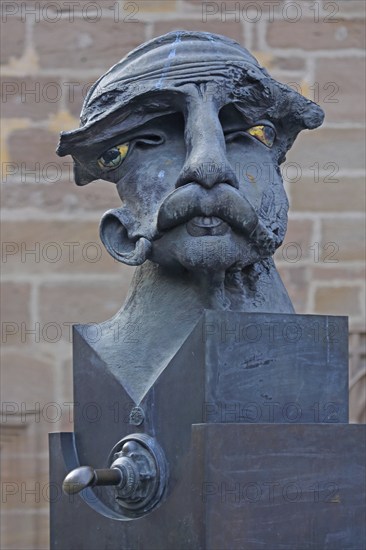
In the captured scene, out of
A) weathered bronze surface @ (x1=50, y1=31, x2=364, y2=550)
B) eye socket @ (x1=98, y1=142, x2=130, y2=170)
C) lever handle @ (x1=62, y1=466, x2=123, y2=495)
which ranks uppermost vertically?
eye socket @ (x1=98, y1=142, x2=130, y2=170)

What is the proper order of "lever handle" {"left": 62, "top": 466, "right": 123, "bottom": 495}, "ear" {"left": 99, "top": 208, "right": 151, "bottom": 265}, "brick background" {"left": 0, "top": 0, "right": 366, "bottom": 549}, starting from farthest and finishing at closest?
"brick background" {"left": 0, "top": 0, "right": 366, "bottom": 549} < "ear" {"left": 99, "top": 208, "right": 151, "bottom": 265} < "lever handle" {"left": 62, "top": 466, "right": 123, "bottom": 495}

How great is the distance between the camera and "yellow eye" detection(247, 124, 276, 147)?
8.49 ft

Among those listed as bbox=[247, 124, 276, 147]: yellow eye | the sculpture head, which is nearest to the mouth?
the sculpture head

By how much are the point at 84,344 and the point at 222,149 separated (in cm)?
43

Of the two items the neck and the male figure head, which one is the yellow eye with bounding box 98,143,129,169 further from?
the neck

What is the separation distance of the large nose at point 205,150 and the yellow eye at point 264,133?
0.34 feet

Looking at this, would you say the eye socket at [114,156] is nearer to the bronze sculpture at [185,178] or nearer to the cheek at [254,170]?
the bronze sculpture at [185,178]

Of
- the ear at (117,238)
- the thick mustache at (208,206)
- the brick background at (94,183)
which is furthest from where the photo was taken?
the brick background at (94,183)

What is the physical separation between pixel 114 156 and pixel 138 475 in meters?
0.54

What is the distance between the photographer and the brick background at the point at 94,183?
4805mm

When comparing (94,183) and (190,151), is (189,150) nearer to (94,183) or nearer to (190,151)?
(190,151)

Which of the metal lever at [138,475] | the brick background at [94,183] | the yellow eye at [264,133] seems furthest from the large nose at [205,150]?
the brick background at [94,183]

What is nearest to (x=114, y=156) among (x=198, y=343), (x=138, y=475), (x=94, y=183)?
(x=198, y=343)

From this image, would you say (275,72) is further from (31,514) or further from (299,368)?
(299,368)
